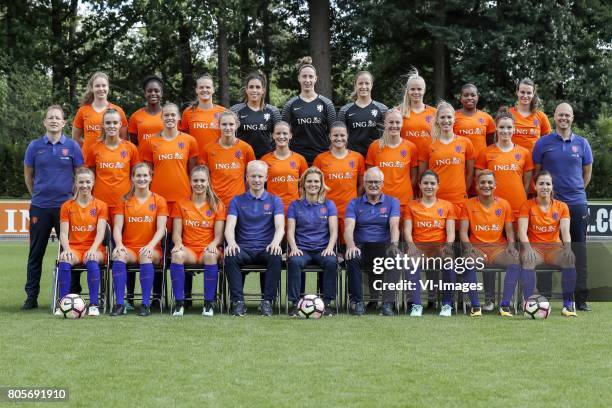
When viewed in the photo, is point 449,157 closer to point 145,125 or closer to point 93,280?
point 145,125

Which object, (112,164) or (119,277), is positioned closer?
(119,277)

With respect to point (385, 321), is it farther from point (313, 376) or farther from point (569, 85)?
point (569, 85)

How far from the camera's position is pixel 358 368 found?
606 cm

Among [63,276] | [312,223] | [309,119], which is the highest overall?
[309,119]

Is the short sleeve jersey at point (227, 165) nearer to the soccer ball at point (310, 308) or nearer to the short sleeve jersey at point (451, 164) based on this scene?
the soccer ball at point (310, 308)

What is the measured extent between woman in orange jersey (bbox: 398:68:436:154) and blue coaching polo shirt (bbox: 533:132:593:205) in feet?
3.44

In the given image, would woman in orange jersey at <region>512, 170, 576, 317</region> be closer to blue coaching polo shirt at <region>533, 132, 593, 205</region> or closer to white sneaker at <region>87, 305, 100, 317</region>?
blue coaching polo shirt at <region>533, 132, 593, 205</region>

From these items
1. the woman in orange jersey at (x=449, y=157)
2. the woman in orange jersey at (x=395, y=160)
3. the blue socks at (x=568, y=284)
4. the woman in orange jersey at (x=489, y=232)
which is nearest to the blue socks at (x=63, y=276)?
the woman in orange jersey at (x=395, y=160)

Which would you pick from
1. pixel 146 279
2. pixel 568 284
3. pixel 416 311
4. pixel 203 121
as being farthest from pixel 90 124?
pixel 568 284

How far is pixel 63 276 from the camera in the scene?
8672mm

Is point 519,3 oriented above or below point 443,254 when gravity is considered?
above

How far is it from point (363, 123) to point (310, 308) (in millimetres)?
2141

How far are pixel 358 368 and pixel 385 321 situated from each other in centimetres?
233

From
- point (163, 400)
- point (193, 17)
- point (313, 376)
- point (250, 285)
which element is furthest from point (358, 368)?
point (193, 17)
